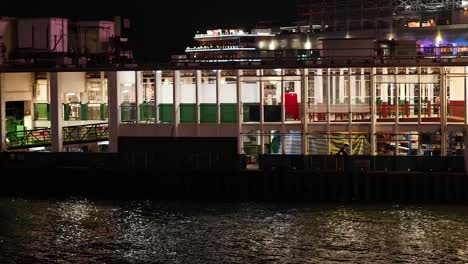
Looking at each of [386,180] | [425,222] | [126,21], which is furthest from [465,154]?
[126,21]

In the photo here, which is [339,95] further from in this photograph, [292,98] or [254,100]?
[254,100]

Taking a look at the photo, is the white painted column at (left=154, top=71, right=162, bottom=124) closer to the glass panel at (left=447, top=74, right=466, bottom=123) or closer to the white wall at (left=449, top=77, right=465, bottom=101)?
the glass panel at (left=447, top=74, right=466, bottom=123)

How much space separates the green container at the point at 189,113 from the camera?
58.0m

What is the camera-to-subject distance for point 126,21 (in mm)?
71500

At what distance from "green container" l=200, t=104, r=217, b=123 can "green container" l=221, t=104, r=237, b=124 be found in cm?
44

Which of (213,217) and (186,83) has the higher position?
(186,83)

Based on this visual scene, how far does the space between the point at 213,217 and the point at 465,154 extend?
13423mm

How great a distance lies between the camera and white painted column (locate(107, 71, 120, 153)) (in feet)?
193

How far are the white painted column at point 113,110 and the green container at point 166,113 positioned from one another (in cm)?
242

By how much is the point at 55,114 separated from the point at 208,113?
8916mm

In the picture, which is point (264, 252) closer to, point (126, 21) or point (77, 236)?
point (77, 236)

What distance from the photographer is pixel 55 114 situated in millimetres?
59844

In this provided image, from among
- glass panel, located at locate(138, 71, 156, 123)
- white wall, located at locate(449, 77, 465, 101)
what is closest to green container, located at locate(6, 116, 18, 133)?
glass panel, located at locate(138, 71, 156, 123)

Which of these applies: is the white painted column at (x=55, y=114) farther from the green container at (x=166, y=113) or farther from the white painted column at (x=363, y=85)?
the white painted column at (x=363, y=85)
